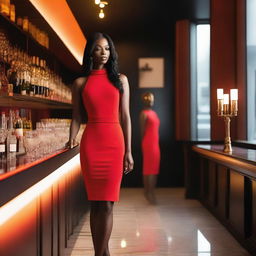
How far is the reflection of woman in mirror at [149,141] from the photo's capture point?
6.84 m

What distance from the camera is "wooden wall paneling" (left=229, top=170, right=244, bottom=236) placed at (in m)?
4.15

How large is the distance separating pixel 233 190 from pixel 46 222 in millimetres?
2199

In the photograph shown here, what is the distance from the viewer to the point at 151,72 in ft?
28.5

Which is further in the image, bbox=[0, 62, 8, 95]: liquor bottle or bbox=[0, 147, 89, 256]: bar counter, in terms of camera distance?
bbox=[0, 62, 8, 95]: liquor bottle

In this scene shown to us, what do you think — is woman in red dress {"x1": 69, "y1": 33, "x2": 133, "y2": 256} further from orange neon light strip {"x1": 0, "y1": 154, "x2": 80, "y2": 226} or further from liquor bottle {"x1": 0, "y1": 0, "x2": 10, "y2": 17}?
liquor bottle {"x1": 0, "y1": 0, "x2": 10, "y2": 17}

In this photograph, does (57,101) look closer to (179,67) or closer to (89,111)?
(89,111)

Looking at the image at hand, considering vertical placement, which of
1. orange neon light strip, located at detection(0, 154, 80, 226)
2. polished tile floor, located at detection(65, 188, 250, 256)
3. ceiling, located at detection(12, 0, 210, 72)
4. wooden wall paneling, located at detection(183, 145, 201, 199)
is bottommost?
polished tile floor, located at detection(65, 188, 250, 256)

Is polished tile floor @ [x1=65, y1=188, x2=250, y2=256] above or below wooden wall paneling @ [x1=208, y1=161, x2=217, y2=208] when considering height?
below

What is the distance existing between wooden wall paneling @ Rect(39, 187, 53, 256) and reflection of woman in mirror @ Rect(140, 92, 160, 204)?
3.82 m

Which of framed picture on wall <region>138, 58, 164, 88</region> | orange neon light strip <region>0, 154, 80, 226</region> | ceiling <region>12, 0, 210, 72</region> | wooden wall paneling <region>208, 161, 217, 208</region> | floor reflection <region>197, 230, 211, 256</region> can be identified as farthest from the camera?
framed picture on wall <region>138, 58, 164, 88</region>

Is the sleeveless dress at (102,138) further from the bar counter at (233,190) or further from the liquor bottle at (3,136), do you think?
the bar counter at (233,190)

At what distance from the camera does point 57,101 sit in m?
5.50

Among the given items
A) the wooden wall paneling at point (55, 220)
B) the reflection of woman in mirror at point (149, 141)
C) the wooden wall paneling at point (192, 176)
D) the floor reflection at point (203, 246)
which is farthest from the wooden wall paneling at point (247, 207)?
the wooden wall paneling at point (192, 176)

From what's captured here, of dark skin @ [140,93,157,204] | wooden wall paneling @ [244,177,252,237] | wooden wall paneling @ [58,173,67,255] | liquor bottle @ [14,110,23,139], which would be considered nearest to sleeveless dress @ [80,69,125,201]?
liquor bottle @ [14,110,23,139]
